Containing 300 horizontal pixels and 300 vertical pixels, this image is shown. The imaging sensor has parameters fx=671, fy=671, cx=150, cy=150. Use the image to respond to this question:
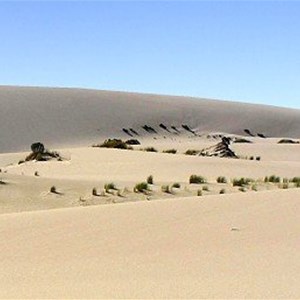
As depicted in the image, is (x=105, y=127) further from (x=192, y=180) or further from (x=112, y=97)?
(x=192, y=180)

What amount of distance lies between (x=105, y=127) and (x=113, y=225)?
6143cm

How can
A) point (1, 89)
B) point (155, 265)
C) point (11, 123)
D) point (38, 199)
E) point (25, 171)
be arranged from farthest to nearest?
point (1, 89) → point (11, 123) → point (25, 171) → point (38, 199) → point (155, 265)

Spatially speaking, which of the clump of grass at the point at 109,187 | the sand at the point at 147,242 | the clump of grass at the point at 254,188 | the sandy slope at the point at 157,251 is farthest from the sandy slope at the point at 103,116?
the sandy slope at the point at 157,251

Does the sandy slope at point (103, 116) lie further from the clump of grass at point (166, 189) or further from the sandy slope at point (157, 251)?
the sandy slope at point (157, 251)

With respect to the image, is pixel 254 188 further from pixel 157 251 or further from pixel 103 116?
pixel 103 116

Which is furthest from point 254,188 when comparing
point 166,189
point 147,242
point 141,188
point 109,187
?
point 147,242

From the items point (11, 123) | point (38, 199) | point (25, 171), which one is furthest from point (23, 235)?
point (11, 123)

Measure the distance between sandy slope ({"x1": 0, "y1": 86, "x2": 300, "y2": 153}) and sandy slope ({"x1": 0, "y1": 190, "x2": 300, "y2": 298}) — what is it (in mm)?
49198

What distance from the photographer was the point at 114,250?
7.62 m

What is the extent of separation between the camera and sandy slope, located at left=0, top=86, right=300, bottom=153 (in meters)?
65.4

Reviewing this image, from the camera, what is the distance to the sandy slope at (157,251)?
6.09 metres

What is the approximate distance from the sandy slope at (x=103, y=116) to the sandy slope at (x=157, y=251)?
49198 mm

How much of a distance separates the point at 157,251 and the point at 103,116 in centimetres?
6759

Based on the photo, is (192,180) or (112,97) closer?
(192,180)
